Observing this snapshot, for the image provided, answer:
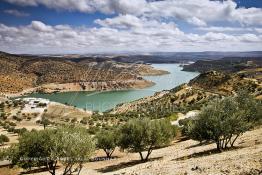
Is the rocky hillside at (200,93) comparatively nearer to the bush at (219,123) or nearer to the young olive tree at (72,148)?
the bush at (219,123)

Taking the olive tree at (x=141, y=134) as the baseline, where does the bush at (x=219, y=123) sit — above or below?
above

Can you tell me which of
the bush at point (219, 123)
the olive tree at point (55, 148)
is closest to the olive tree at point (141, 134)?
the bush at point (219, 123)

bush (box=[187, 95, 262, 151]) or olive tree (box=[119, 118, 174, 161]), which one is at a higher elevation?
bush (box=[187, 95, 262, 151])

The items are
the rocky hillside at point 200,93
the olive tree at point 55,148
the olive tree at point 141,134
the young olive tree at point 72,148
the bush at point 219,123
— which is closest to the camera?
the young olive tree at point 72,148

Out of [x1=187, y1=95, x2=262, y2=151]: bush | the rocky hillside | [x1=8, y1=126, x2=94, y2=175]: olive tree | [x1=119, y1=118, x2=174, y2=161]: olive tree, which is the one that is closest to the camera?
[x1=8, y1=126, x2=94, y2=175]: olive tree

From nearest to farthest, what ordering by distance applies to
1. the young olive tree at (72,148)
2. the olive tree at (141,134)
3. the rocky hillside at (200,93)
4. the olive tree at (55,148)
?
the young olive tree at (72,148) < the olive tree at (55,148) < the olive tree at (141,134) < the rocky hillside at (200,93)

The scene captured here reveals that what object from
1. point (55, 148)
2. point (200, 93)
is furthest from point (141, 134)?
point (200, 93)

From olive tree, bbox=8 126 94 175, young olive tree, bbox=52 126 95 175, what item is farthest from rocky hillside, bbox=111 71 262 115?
young olive tree, bbox=52 126 95 175

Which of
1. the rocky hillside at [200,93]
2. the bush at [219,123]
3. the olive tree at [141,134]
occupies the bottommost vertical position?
the rocky hillside at [200,93]

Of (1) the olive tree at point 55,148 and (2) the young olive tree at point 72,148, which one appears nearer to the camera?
(2) the young olive tree at point 72,148

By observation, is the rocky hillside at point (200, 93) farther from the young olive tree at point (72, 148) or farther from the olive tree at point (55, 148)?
the young olive tree at point (72, 148)

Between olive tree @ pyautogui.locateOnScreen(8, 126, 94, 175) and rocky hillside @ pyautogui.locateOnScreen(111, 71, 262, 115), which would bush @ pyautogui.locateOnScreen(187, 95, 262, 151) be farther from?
rocky hillside @ pyautogui.locateOnScreen(111, 71, 262, 115)
